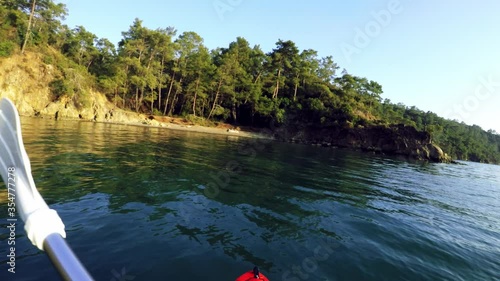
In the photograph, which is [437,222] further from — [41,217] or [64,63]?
[64,63]

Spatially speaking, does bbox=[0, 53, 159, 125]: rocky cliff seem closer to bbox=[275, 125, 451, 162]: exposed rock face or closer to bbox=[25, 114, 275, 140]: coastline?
bbox=[25, 114, 275, 140]: coastline

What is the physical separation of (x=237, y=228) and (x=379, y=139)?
5797 cm

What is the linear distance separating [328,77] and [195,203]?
74141 mm

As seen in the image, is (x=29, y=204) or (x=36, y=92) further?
(x=36, y=92)

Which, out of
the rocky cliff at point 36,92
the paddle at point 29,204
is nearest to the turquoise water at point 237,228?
the paddle at point 29,204

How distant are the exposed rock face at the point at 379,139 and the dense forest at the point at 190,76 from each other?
1.98 meters

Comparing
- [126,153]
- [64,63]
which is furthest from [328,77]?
[126,153]

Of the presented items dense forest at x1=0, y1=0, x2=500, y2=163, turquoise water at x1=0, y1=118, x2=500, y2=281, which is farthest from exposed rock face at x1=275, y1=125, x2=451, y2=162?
turquoise water at x1=0, y1=118, x2=500, y2=281

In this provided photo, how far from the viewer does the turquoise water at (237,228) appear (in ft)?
18.3

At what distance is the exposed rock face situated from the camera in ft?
177

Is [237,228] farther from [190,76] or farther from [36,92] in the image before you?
[190,76]

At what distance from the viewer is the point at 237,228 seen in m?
7.64

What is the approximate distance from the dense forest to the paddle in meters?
50.7

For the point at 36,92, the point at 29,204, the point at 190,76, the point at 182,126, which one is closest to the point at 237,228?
the point at 29,204
